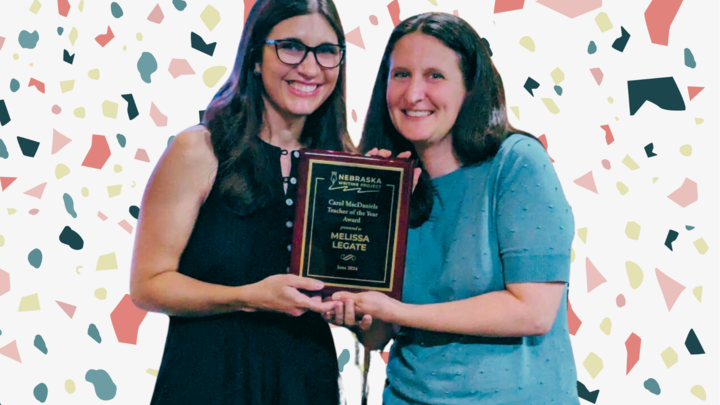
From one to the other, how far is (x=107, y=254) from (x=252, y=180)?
0.80 metres

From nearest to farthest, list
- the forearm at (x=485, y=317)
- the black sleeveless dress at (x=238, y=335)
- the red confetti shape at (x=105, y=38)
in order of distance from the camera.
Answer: the forearm at (x=485, y=317) → the black sleeveless dress at (x=238, y=335) → the red confetti shape at (x=105, y=38)

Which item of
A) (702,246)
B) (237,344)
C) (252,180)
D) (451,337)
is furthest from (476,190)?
(702,246)

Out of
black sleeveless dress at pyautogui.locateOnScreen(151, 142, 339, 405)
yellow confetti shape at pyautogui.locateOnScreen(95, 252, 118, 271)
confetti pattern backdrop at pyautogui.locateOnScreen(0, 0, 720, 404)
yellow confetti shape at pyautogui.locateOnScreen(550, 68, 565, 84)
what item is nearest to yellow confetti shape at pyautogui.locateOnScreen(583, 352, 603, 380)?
confetti pattern backdrop at pyautogui.locateOnScreen(0, 0, 720, 404)

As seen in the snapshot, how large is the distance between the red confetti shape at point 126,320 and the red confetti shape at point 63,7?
3.02 ft

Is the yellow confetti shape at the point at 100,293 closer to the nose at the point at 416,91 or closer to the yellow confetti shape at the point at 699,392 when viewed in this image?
the nose at the point at 416,91

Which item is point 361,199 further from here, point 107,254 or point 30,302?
point 30,302

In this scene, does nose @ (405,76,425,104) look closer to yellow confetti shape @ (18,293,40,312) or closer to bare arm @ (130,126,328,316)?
bare arm @ (130,126,328,316)

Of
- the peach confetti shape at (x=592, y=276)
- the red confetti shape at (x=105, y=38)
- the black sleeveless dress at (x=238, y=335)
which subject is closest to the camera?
the black sleeveless dress at (x=238, y=335)

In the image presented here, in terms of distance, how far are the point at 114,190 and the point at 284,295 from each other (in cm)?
89

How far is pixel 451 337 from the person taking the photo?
1.31 meters

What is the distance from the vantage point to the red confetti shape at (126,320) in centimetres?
191

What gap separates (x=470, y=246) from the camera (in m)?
1.29

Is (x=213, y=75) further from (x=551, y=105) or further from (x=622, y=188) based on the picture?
(x=622, y=188)

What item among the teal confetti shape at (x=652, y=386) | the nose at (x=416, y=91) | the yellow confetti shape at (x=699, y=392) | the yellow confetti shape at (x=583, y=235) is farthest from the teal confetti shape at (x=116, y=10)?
the yellow confetti shape at (x=699, y=392)
